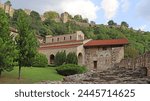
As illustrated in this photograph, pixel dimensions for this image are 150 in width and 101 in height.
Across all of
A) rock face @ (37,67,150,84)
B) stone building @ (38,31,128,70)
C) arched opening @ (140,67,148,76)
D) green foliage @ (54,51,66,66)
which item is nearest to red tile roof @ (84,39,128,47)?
stone building @ (38,31,128,70)

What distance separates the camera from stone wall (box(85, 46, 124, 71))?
97.8ft

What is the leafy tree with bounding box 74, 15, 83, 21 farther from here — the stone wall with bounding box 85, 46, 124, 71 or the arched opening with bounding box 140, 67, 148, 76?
the arched opening with bounding box 140, 67, 148, 76

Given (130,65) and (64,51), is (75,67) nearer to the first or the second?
(64,51)

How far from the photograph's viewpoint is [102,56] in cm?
3048

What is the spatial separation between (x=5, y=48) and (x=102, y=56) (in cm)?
1515

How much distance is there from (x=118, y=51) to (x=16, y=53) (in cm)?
1417

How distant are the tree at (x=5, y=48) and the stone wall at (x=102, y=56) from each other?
13336 millimetres

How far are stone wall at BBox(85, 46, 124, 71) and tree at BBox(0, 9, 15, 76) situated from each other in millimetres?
13336

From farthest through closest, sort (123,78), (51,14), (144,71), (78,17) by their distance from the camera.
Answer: (78,17), (51,14), (144,71), (123,78)

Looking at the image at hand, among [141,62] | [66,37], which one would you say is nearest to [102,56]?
[66,37]

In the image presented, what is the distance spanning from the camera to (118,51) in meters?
29.8

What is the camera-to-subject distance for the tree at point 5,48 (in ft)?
53.2

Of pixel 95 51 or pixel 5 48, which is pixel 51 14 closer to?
pixel 95 51

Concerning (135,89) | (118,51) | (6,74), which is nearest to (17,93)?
(135,89)
